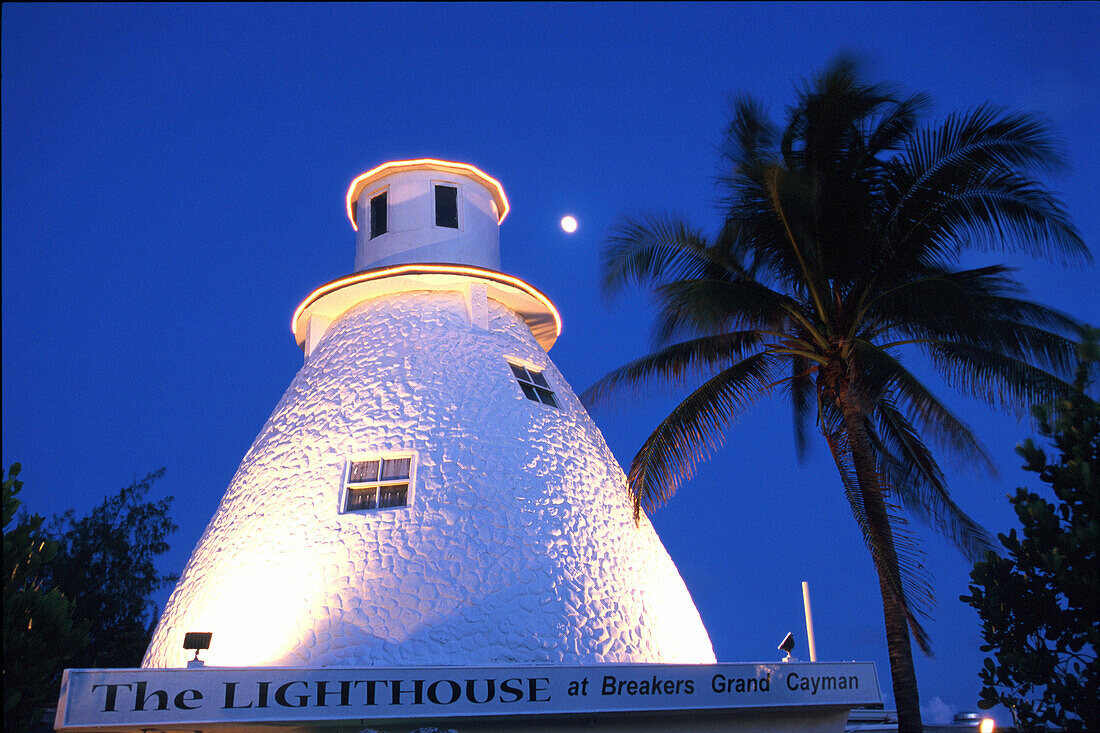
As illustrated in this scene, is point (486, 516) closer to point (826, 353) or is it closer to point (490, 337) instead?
point (490, 337)

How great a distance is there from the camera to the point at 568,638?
1047 centimetres

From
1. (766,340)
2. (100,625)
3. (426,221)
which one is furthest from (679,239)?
(100,625)

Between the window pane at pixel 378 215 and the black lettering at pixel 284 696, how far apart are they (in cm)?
839

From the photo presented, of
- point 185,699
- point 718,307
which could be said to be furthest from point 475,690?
point 718,307

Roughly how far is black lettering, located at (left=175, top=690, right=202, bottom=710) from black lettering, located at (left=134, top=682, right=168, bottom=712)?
12 cm

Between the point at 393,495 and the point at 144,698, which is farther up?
the point at 393,495

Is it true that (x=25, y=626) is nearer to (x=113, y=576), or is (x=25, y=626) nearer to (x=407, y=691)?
(x=407, y=691)

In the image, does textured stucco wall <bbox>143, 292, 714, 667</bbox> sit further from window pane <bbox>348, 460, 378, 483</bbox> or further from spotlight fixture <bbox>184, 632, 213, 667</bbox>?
spotlight fixture <bbox>184, 632, 213, 667</bbox>

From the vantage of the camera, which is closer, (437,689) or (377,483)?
(437,689)

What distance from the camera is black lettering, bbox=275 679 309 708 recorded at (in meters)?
8.86

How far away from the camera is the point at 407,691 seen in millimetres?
9180

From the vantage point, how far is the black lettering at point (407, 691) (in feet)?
30.0

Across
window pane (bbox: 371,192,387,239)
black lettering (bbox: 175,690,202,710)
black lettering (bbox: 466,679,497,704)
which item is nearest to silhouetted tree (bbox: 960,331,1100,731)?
black lettering (bbox: 466,679,497,704)

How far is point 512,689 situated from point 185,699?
3238 mm
